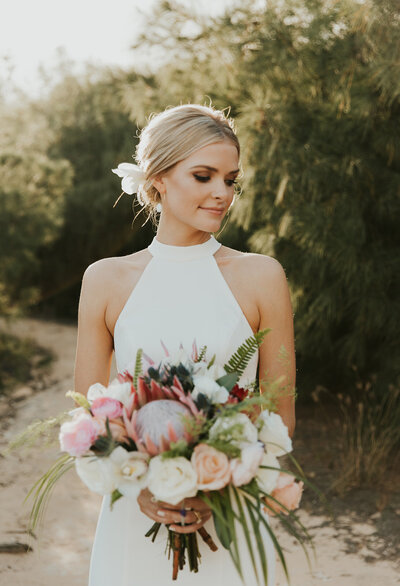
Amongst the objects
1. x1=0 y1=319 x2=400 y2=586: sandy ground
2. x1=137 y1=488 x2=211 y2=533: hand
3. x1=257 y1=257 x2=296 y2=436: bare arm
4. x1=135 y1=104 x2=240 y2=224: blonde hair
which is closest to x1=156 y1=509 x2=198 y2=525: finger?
x1=137 y1=488 x2=211 y2=533: hand

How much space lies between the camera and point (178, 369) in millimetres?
1646

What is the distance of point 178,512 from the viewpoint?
1628 mm

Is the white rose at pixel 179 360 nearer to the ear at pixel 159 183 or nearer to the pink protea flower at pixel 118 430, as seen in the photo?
the pink protea flower at pixel 118 430

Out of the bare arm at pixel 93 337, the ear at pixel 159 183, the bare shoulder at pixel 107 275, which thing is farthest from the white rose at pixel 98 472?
the ear at pixel 159 183

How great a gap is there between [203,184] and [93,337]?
60cm

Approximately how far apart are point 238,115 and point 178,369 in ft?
15.6

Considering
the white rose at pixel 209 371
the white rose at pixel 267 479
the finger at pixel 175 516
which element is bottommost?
the finger at pixel 175 516

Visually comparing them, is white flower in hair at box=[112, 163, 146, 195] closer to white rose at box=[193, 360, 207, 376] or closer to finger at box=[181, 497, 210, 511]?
white rose at box=[193, 360, 207, 376]

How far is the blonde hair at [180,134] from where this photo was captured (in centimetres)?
200

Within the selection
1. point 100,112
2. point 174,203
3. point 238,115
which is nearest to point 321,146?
point 238,115

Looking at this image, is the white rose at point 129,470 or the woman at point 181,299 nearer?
the white rose at point 129,470

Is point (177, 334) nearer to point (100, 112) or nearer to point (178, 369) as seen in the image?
point (178, 369)

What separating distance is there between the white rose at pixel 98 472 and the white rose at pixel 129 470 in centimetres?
1

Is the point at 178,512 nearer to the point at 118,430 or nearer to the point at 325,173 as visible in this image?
the point at 118,430
